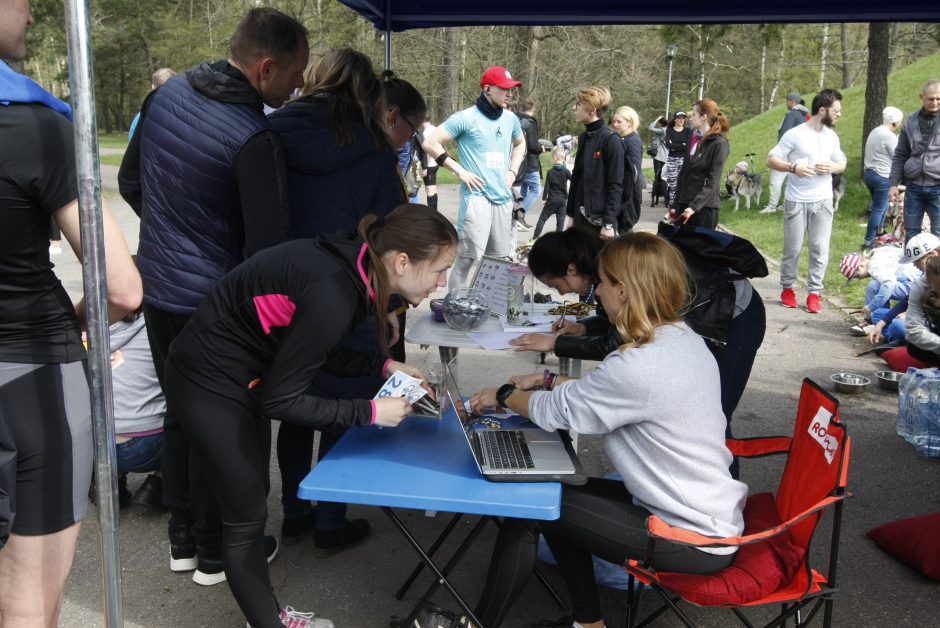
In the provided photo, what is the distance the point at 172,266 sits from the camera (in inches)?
100

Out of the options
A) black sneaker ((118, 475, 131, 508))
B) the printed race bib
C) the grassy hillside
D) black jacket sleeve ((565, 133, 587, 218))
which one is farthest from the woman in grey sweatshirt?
the grassy hillside

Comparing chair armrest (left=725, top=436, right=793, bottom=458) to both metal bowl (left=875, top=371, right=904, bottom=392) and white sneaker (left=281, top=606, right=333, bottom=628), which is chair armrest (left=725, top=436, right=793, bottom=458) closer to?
white sneaker (left=281, top=606, right=333, bottom=628)

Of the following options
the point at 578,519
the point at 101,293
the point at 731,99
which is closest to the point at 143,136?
the point at 101,293

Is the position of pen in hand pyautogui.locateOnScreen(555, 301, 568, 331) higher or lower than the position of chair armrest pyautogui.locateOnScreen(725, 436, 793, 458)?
higher

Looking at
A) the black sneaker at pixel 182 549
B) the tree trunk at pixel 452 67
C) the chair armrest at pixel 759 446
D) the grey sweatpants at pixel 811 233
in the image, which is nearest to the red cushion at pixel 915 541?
the chair armrest at pixel 759 446

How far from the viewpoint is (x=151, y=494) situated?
3.36 m

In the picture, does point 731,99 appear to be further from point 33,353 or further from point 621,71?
point 33,353

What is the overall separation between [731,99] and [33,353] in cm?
4139

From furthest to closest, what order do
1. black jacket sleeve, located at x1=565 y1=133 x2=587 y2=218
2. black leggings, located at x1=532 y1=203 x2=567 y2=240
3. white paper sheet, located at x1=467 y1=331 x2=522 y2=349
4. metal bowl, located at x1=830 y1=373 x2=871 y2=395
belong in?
1. black leggings, located at x1=532 y1=203 x2=567 y2=240
2. black jacket sleeve, located at x1=565 y1=133 x2=587 y2=218
3. metal bowl, located at x1=830 y1=373 x2=871 y2=395
4. white paper sheet, located at x1=467 y1=331 x2=522 y2=349

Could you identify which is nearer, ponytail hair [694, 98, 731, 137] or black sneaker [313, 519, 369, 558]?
black sneaker [313, 519, 369, 558]

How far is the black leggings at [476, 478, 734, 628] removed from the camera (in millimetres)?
2105

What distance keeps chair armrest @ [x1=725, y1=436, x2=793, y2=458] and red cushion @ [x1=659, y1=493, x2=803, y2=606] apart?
1.11 ft

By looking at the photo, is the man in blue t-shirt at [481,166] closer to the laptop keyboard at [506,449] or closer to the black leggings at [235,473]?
the laptop keyboard at [506,449]

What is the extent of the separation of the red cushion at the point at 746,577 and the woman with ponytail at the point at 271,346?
856mm
